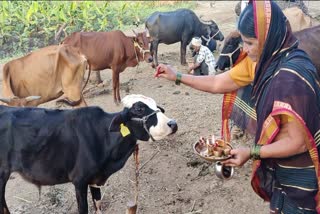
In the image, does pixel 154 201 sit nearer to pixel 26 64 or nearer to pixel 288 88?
pixel 288 88

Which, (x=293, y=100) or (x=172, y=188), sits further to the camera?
(x=172, y=188)

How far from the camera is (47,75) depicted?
22.4ft

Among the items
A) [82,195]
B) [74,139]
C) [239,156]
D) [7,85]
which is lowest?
[7,85]

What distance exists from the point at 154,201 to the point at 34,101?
104 inches

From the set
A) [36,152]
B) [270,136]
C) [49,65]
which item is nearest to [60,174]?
[36,152]

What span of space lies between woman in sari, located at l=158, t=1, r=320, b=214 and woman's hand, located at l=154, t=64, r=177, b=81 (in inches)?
33.2

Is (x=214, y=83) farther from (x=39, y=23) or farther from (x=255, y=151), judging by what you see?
(x=39, y=23)

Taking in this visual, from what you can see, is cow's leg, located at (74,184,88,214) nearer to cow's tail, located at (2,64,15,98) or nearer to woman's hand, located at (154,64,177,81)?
woman's hand, located at (154,64,177,81)

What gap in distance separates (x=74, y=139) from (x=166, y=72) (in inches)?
48.3

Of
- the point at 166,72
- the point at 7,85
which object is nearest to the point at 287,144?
the point at 166,72

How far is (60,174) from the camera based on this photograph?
4109 millimetres

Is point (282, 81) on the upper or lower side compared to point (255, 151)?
upper

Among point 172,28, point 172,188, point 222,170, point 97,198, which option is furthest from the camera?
point 172,28

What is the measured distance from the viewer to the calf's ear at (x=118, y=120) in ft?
12.8
